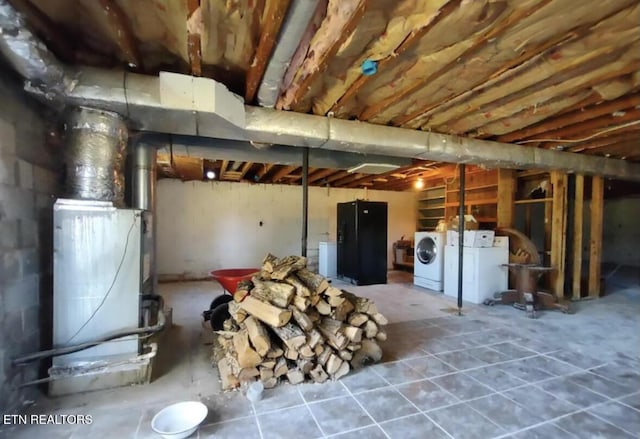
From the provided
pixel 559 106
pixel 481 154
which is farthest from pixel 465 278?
pixel 559 106

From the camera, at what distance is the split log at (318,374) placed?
7.76ft

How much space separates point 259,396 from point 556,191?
5.18 m

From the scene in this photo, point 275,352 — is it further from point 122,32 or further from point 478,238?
point 478,238

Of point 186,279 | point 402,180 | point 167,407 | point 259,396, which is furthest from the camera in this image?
point 402,180

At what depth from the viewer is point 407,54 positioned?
2.00 m

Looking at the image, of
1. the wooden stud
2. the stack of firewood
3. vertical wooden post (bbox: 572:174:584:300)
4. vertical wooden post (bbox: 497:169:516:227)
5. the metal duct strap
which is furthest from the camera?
the wooden stud

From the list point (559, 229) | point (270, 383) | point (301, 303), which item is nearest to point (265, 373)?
point (270, 383)

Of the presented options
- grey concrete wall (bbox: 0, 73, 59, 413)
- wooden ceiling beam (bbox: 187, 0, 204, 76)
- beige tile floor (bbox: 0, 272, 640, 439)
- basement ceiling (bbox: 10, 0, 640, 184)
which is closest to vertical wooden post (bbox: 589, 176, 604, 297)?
beige tile floor (bbox: 0, 272, 640, 439)

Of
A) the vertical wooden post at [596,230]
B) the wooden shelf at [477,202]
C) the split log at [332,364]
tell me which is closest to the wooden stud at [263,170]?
the wooden shelf at [477,202]

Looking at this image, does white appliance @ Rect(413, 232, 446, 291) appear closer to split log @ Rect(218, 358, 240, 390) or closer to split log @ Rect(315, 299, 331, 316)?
split log @ Rect(315, 299, 331, 316)

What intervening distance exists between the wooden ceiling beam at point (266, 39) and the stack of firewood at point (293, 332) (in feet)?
5.13

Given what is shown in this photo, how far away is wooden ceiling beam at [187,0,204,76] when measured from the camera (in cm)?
153

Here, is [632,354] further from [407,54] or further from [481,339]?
[407,54]

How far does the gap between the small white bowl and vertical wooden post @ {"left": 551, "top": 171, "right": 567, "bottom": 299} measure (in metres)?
5.28
